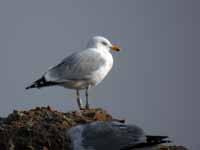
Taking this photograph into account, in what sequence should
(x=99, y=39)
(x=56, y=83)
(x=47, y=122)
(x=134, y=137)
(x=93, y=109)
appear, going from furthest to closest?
(x=99, y=39) < (x=56, y=83) < (x=93, y=109) < (x=47, y=122) < (x=134, y=137)

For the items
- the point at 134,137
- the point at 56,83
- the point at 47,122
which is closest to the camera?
the point at 134,137

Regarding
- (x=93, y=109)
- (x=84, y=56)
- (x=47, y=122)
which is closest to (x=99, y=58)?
(x=84, y=56)

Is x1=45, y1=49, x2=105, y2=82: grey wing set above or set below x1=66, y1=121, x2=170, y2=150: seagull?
above

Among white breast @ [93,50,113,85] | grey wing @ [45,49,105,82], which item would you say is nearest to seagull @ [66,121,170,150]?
grey wing @ [45,49,105,82]

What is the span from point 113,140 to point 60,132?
2.66ft

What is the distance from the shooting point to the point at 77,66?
60.9 feet

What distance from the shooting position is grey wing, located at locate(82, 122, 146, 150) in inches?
532

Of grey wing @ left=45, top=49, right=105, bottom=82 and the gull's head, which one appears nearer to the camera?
grey wing @ left=45, top=49, right=105, bottom=82

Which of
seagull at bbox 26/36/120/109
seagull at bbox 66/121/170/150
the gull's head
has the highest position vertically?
the gull's head

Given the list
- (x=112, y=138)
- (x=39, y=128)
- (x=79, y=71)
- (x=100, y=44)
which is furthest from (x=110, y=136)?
(x=100, y=44)

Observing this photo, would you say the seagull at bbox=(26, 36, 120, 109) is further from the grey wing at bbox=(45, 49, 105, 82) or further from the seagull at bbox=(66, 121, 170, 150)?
the seagull at bbox=(66, 121, 170, 150)

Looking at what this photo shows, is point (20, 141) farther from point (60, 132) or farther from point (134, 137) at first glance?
point (134, 137)

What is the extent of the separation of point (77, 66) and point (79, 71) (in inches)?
3.7

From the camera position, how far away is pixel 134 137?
13.5m
